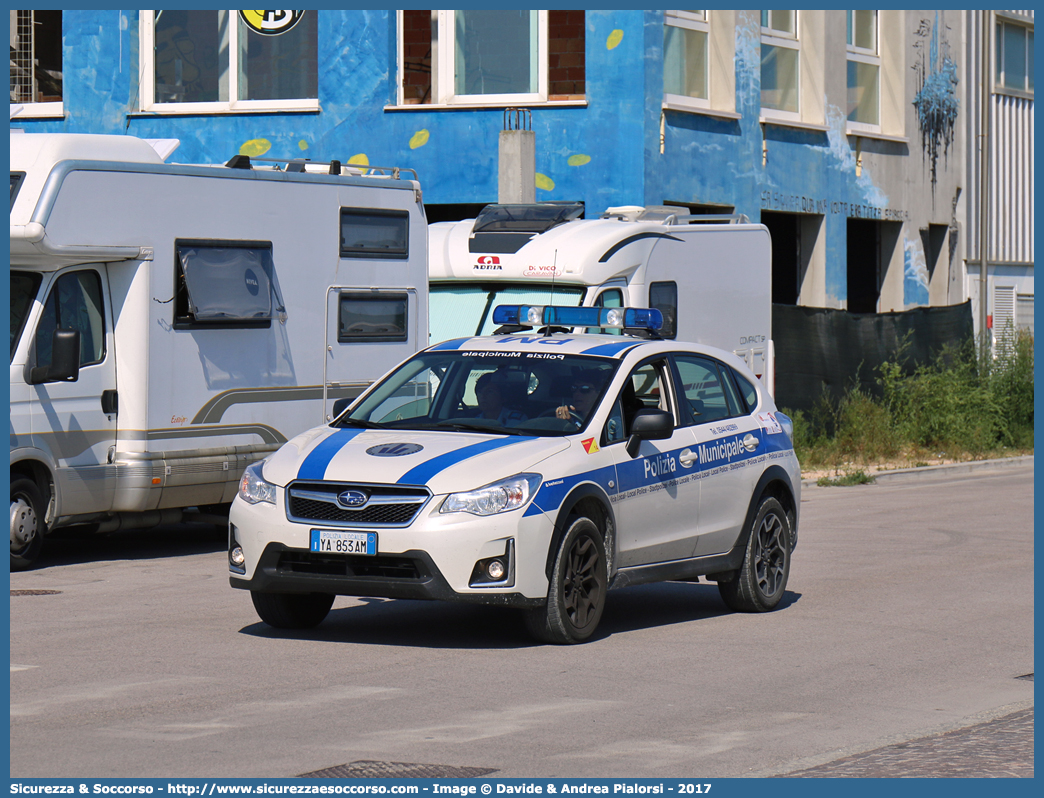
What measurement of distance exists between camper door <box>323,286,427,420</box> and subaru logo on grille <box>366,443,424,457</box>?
17.4ft

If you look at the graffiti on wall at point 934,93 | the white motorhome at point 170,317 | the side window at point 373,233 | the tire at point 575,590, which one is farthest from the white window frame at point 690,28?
the tire at point 575,590

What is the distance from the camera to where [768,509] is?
36.0 ft

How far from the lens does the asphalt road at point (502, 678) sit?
6645 millimetres

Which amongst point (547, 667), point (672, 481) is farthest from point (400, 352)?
point (547, 667)

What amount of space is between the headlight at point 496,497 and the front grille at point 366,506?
0.51 feet

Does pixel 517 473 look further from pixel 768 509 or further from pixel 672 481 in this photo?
pixel 768 509

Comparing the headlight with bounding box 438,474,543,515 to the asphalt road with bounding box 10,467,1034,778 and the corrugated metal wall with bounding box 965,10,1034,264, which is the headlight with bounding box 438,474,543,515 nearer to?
the asphalt road with bounding box 10,467,1034,778

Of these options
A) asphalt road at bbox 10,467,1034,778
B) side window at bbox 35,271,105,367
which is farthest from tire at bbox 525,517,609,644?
side window at bbox 35,271,105,367

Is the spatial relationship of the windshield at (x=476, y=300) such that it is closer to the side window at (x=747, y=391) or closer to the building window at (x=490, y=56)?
the side window at (x=747, y=391)

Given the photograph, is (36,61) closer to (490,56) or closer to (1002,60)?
(490,56)

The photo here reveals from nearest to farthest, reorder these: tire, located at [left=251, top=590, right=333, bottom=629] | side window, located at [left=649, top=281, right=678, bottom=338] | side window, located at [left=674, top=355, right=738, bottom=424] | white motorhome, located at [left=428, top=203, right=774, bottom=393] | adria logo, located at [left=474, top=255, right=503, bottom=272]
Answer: tire, located at [left=251, top=590, right=333, bottom=629] → side window, located at [left=674, top=355, right=738, bottom=424] → white motorhome, located at [left=428, top=203, right=774, bottom=393] → adria logo, located at [left=474, top=255, right=503, bottom=272] → side window, located at [left=649, top=281, right=678, bottom=338]

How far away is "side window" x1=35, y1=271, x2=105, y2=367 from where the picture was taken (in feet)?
40.9

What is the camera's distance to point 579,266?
16781 millimetres

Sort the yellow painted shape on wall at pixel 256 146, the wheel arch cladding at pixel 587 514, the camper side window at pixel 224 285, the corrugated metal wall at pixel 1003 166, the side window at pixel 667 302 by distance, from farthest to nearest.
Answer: the corrugated metal wall at pixel 1003 166 < the yellow painted shape on wall at pixel 256 146 < the side window at pixel 667 302 < the camper side window at pixel 224 285 < the wheel arch cladding at pixel 587 514
